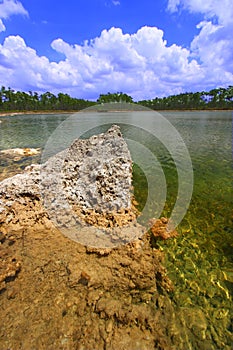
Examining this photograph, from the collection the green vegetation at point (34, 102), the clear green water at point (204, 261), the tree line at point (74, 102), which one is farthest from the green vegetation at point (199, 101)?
the clear green water at point (204, 261)

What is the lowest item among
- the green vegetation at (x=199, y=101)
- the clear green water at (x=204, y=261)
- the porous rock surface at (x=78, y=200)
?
the clear green water at (x=204, y=261)

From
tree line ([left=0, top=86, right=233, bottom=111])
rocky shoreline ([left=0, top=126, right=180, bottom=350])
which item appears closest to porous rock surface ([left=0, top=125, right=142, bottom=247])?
rocky shoreline ([left=0, top=126, right=180, bottom=350])

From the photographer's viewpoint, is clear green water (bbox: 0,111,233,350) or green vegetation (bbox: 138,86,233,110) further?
green vegetation (bbox: 138,86,233,110)

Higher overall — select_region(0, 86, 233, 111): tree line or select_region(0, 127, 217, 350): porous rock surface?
select_region(0, 86, 233, 111): tree line

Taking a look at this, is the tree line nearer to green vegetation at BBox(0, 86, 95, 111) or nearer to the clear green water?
green vegetation at BBox(0, 86, 95, 111)

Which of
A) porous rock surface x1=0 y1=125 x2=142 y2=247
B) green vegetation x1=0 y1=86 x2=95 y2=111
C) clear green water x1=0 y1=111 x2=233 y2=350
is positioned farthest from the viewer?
green vegetation x1=0 y1=86 x2=95 y2=111

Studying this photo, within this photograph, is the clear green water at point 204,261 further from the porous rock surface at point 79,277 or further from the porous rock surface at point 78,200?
the porous rock surface at point 78,200

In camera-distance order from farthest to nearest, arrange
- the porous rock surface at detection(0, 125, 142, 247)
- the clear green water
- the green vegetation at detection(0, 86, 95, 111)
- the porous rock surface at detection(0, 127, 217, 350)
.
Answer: the green vegetation at detection(0, 86, 95, 111)
the porous rock surface at detection(0, 125, 142, 247)
the clear green water
the porous rock surface at detection(0, 127, 217, 350)

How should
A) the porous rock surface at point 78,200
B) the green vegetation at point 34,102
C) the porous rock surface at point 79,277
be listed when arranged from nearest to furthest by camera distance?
1. the porous rock surface at point 79,277
2. the porous rock surface at point 78,200
3. the green vegetation at point 34,102

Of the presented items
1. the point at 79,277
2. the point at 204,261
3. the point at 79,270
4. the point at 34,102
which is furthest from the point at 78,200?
the point at 34,102

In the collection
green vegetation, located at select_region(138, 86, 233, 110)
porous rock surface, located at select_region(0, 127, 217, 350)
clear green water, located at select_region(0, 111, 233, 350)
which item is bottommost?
clear green water, located at select_region(0, 111, 233, 350)

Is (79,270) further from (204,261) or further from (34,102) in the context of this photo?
(34,102)

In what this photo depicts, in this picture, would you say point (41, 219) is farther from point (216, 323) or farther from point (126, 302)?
point (216, 323)

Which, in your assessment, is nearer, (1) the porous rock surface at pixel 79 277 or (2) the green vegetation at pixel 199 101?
(1) the porous rock surface at pixel 79 277
